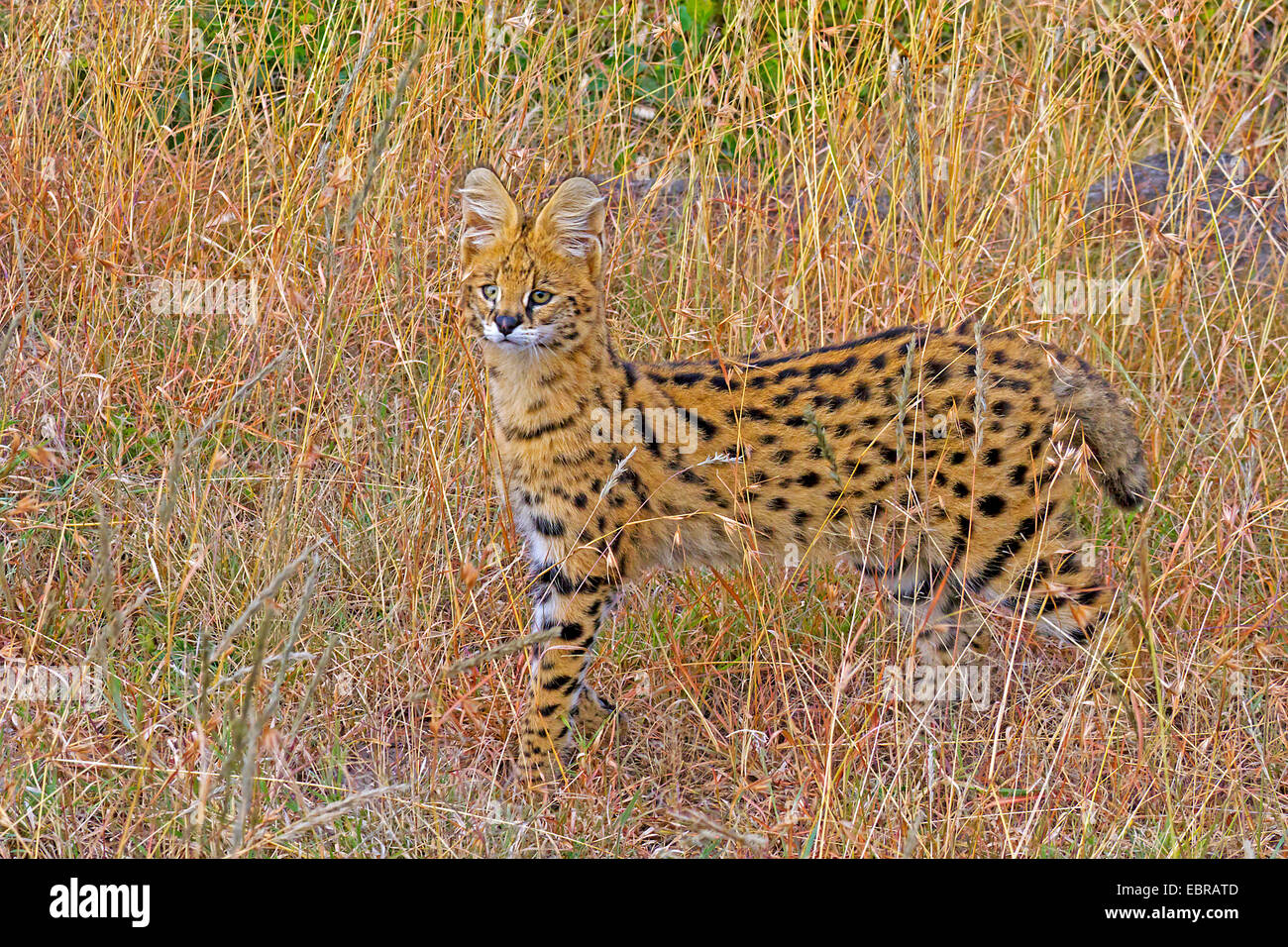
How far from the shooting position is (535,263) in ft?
12.2

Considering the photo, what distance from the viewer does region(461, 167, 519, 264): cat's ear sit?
3.75 m

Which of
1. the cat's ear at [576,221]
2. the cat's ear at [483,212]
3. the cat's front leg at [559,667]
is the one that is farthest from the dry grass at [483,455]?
the cat's ear at [576,221]

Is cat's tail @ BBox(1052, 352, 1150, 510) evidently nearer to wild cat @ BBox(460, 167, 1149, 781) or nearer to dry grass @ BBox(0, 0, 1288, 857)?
wild cat @ BBox(460, 167, 1149, 781)

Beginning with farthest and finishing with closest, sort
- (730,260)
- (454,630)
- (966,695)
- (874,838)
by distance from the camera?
1. (730,260)
2. (966,695)
3. (454,630)
4. (874,838)

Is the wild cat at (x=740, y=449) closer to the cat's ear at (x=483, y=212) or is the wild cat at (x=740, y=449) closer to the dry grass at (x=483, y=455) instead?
the cat's ear at (x=483, y=212)

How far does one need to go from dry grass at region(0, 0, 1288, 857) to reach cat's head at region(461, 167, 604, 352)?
29 cm

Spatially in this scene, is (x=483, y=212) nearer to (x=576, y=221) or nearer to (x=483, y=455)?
(x=576, y=221)

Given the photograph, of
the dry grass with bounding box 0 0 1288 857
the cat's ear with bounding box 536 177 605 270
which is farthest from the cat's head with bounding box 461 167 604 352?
the dry grass with bounding box 0 0 1288 857

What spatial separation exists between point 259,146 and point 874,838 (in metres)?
3.04

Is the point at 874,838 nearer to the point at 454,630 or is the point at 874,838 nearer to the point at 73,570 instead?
the point at 454,630

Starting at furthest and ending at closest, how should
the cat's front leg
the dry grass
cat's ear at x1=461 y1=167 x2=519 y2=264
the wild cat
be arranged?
cat's ear at x1=461 y1=167 x2=519 y2=264, the wild cat, the cat's front leg, the dry grass

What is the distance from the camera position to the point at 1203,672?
3.53 meters

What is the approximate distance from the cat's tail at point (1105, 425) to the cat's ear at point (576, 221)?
1.31 meters

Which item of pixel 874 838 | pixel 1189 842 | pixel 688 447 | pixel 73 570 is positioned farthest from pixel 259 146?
pixel 1189 842
